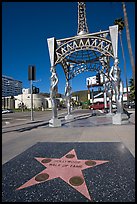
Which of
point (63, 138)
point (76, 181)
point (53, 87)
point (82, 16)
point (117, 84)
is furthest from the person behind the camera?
point (82, 16)

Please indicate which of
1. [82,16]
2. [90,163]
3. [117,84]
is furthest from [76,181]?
[82,16]

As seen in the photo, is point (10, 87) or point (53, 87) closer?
point (53, 87)

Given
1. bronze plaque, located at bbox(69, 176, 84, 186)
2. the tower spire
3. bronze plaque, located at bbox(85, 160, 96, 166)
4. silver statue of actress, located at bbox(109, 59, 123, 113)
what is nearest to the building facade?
the tower spire

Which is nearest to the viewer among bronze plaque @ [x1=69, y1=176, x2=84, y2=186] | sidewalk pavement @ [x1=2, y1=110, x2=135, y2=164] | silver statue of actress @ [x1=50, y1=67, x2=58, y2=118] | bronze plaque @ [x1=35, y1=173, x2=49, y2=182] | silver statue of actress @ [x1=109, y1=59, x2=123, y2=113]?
bronze plaque @ [x1=69, y1=176, x2=84, y2=186]

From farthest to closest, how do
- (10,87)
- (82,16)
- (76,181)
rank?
1. (10,87)
2. (82,16)
3. (76,181)

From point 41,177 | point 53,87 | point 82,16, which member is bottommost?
point 41,177

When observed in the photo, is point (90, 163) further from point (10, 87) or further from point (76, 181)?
point (10, 87)

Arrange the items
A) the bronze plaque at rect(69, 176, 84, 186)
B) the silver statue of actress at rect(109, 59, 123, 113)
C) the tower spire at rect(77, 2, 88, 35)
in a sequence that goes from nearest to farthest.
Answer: the bronze plaque at rect(69, 176, 84, 186) < the silver statue of actress at rect(109, 59, 123, 113) < the tower spire at rect(77, 2, 88, 35)

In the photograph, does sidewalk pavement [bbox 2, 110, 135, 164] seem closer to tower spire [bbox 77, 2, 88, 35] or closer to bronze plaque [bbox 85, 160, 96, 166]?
bronze plaque [bbox 85, 160, 96, 166]

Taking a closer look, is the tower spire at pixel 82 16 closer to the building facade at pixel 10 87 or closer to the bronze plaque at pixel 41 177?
the bronze plaque at pixel 41 177

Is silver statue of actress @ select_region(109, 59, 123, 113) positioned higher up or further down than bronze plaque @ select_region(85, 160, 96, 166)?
higher up

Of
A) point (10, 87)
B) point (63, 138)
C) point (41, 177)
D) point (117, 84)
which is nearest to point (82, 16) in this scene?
point (117, 84)

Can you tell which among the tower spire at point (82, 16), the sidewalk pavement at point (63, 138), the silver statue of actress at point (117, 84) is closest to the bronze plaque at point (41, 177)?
the sidewalk pavement at point (63, 138)

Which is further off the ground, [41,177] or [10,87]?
[10,87]
